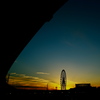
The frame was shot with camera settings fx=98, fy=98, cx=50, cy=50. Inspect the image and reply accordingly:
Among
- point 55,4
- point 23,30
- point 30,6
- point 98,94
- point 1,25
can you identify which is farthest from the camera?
point 98,94

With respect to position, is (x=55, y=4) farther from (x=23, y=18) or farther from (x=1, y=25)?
(x=1, y=25)

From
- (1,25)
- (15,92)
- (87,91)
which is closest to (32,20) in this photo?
(1,25)

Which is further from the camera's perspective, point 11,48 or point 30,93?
point 30,93

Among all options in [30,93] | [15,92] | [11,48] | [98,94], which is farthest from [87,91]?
[11,48]

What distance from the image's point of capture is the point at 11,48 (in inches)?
192

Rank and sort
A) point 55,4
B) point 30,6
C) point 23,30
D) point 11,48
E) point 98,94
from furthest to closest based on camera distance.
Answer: point 98,94
point 11,48
point 23,30
point 30,6
point 55,4

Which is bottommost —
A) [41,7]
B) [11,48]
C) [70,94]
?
[70,94]

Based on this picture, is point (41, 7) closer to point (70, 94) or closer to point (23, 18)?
point (23, 18)

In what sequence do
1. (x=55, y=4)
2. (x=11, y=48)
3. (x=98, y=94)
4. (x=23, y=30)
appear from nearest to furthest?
(x=55, y=4)
(x=23, y=30)
(x=11, y=48)
(x=98, y=94)

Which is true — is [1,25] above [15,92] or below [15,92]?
above

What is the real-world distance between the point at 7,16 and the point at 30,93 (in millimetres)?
4242

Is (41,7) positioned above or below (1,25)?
A: above

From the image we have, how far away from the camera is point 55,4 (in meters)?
2.44

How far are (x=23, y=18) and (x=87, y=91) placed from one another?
16.6ft
